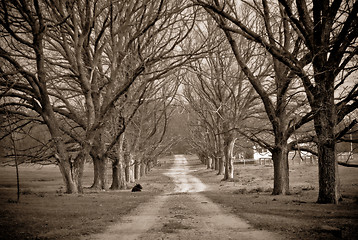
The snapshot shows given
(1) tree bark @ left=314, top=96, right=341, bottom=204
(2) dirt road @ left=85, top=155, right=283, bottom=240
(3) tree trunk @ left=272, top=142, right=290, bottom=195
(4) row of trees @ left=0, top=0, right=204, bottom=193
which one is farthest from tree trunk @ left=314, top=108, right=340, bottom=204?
(4) row of trees @ left=0, top=0, right=204, bottom=193

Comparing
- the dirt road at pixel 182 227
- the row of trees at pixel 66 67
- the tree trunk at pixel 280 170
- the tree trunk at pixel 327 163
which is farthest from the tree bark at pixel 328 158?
the row of trees at pixel 66 67

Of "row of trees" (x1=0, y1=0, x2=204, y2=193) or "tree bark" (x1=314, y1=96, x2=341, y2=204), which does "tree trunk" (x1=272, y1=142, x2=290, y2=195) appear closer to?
"tree bark" (x1=314, y1=96, x2=341, y2=204)

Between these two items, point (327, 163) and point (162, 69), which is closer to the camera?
point (327, 163)

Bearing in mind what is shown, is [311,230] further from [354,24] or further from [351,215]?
[354,24]

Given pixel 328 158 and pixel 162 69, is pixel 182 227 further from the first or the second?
pixel 162 69

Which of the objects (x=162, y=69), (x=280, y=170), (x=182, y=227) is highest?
(x=162, y=69)

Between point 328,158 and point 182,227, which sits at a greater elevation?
point 328,158

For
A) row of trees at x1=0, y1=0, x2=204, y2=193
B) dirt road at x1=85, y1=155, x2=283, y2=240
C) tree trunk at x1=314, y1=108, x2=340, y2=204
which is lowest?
dirt road at x1=85, y1=155, x2=283, y2=240

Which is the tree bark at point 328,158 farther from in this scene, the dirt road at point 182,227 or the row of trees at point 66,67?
the row of trees at point 66,67

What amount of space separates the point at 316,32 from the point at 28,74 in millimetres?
10479

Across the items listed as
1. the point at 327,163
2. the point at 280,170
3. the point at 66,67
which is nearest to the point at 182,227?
the point at 327,163

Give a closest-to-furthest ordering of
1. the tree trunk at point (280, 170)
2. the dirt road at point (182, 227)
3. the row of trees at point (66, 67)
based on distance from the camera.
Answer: the dirt road at point (182, 227) → the row of trees at point (66, 67) → the tree trunk at point (280, 170)

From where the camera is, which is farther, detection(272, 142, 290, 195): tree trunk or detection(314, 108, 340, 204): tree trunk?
detection(272, 142, 290, 195): tree trunk

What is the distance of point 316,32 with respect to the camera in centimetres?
949
